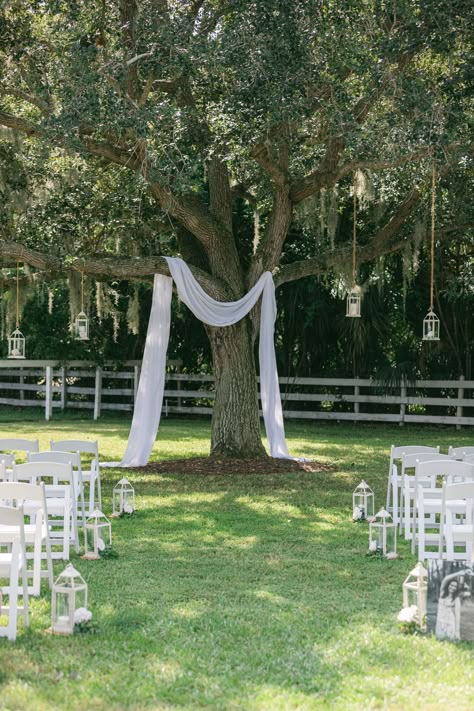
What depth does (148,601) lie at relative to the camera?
605 centimetres

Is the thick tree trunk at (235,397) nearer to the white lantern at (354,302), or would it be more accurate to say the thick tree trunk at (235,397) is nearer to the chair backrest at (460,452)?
the white lantern at (354,302)

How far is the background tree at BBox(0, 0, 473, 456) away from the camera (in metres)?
10.6

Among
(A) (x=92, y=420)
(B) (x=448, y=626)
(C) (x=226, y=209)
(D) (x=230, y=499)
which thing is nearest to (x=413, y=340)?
(A) (x=92, y=420)

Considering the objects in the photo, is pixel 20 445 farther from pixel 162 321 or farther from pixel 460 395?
pixel 460 395

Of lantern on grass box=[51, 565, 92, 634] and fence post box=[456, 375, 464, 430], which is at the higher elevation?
fence post box=[456, 375, 464, 430]

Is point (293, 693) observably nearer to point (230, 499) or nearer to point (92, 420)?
point (230, 499)

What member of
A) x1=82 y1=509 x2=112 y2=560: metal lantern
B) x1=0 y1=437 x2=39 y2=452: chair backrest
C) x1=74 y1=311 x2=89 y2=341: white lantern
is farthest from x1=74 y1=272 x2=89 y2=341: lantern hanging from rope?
x1=82 y1=509 x2=112 y2=560: metal lantern

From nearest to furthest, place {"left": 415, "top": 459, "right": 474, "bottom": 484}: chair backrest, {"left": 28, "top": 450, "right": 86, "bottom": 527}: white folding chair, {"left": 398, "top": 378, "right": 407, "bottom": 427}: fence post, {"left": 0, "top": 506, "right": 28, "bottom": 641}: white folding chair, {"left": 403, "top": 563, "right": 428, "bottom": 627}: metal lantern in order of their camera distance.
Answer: {"left": 0, "top": 506, "right": 28, "bottom": 641}: white folding chair, {"left": 403, "top": 563, "right": 428, "bottom": 627}: metal lantern, {"left": 415, "top": 459, "right": 474, "bottom": 484}: chair backrest, {"left": 28, "top": 450, "right": 86, "bottom": 527}: white folding chair, {"left": 398, "top": 378, "right": 407, "bottom": 427}: fence post

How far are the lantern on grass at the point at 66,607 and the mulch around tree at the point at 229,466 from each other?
7301 mm

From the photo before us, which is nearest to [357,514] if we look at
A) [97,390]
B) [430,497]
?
[430,497]

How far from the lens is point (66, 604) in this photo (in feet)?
17.4

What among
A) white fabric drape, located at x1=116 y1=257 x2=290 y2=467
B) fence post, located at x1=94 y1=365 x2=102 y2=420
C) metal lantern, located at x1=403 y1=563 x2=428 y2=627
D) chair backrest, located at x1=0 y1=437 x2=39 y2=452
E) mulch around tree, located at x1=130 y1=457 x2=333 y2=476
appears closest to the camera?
metal lantern, located at x1=403 y1=563 x2=428 y2=627

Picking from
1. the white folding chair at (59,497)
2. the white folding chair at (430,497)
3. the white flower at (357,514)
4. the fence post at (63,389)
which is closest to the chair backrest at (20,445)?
the white folding chair at (59,497)

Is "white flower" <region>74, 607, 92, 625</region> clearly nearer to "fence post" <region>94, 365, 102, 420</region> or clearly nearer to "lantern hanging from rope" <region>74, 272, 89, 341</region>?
"lantern hanging from rope" <region>74, 272, 89, 341</region>
